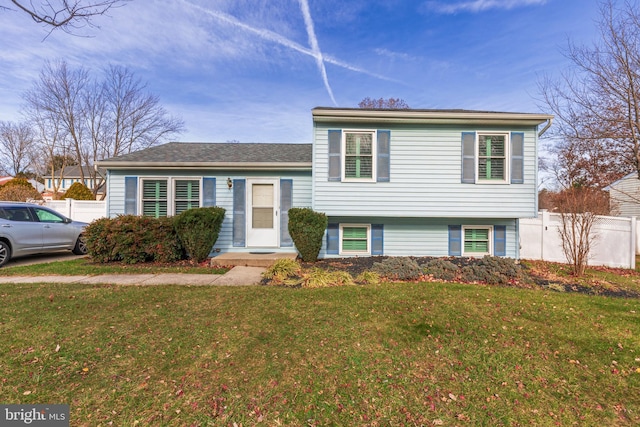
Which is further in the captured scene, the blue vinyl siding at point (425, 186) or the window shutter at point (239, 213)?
the window shutter at point (239, 213)

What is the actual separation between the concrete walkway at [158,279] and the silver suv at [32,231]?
180 cm

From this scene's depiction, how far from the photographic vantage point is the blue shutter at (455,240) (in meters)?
8.42

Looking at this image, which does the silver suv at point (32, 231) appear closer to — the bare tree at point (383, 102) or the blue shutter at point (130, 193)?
the blue shutter at point (130, 193)

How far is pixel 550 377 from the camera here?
8.42 feet

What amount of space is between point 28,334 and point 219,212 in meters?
4.87

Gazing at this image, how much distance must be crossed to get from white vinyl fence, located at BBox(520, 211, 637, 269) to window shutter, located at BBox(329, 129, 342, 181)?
6.29 metres

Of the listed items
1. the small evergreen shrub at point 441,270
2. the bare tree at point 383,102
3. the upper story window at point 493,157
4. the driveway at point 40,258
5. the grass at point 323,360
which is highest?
the bare tree at point 383,102

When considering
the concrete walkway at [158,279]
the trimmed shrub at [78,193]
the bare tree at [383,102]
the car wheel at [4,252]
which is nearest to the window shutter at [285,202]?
the concrete walkway at [158,279]

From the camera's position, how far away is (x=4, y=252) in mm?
7047

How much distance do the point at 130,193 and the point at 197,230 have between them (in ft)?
10.5

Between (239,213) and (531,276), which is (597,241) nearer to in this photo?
(531,276)

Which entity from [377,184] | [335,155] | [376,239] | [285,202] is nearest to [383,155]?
[377,184]

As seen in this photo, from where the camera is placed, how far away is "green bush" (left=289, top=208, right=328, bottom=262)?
7.39 m

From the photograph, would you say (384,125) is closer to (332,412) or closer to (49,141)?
(332,412)
